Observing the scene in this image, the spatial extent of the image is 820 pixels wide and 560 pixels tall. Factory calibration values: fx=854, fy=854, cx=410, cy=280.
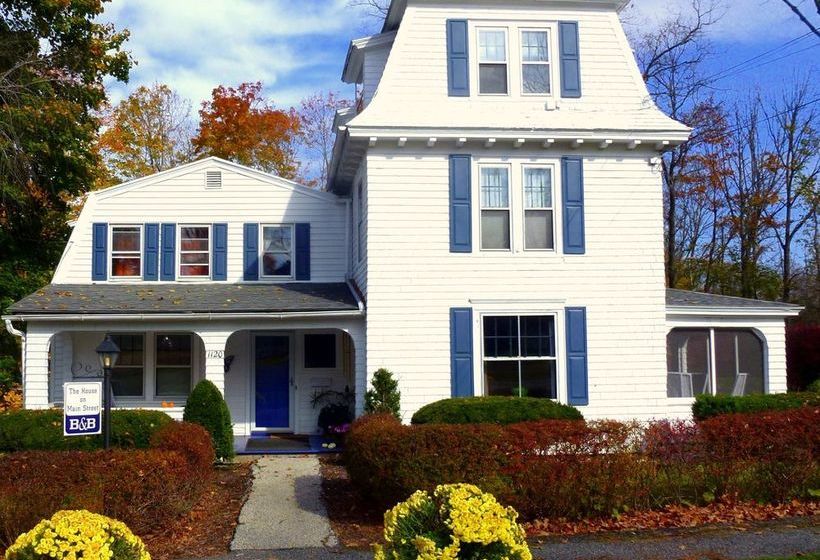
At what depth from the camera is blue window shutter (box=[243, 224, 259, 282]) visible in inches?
706

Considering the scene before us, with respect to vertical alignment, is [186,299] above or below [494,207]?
below

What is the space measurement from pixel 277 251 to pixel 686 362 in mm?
10061

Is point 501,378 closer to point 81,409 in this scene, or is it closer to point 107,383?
point 107,383

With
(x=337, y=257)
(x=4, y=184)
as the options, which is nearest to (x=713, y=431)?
(x=337, y=257)

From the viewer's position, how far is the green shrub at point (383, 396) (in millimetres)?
14391

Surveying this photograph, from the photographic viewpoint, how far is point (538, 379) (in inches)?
597

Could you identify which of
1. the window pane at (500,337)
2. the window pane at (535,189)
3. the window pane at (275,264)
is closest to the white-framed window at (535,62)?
the window pane at (535,189)

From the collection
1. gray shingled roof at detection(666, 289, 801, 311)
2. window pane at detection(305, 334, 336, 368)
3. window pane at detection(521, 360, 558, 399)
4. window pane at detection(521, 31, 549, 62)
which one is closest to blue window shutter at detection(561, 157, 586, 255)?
window pane at detection(521, 31, 549, 62)

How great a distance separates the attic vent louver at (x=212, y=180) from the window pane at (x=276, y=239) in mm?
1380

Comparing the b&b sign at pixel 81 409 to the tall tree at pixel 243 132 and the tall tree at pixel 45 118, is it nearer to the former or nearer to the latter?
the tall tree at pixel 45 118

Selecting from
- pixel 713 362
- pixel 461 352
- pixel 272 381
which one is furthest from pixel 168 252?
pixel 713 362

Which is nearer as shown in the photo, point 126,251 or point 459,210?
point 459,210

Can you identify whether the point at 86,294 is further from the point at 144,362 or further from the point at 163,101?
the point at 163,101

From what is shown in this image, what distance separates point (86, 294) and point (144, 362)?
1.93 m
